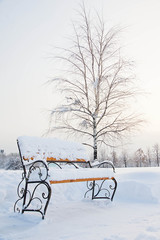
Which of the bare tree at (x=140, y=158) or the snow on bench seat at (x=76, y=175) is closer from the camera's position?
the snow on bench seat at (x=76, y=175)

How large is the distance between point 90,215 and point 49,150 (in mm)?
1306

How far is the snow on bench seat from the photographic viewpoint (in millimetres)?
2826

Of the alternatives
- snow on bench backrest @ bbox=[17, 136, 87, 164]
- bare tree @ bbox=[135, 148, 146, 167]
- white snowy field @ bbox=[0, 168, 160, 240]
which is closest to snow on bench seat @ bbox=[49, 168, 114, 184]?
white snowy field @ bbox=[0, 168, 160, 240]

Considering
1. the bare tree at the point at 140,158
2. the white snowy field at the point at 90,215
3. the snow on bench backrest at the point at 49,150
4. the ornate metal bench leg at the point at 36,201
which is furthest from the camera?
the bare tree at the point at 140,158

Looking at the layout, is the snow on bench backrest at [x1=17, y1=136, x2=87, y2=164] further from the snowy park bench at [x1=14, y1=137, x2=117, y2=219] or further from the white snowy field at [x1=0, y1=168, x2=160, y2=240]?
the white snowy field at [x1=0, y1=168, x2=160, y2=240]

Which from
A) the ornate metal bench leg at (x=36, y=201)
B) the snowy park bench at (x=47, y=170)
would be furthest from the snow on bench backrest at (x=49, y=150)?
the ornate metal bench leg at (x=36, y=201)

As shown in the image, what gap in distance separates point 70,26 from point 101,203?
27.8 feet

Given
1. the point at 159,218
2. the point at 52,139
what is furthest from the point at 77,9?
the point at 159,218

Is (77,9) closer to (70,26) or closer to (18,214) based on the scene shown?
(70,26)

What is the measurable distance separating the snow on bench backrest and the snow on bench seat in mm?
583

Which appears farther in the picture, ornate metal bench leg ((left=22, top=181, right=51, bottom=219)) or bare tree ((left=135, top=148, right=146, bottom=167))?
bare tree ((left=135, top=148, right=146, bottom=167))

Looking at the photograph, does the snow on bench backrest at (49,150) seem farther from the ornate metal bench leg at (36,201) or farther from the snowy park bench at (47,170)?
A: the ornate metal bench leg at (36,201)

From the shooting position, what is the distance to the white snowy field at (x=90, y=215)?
7.21ft

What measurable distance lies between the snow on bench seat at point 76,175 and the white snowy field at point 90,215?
1.59 ft
